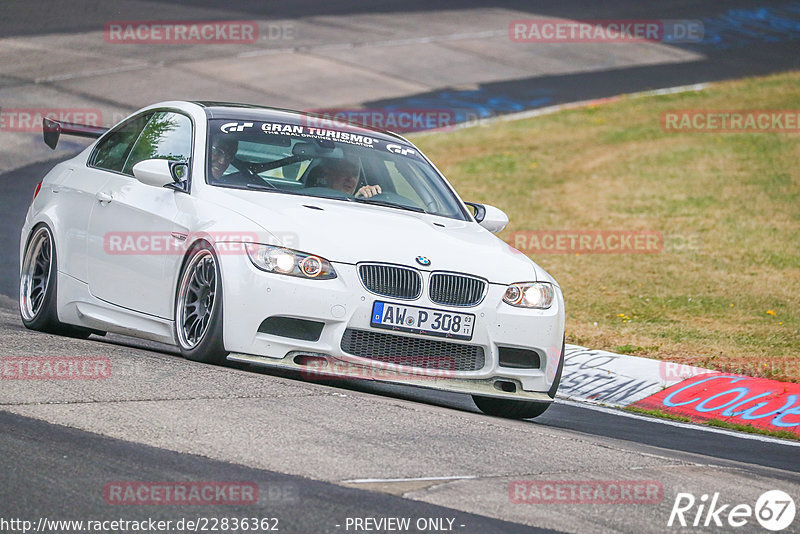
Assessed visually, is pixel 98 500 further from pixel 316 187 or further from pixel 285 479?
pixel 316 187

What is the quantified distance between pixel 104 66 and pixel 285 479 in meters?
19.8

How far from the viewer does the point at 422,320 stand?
708 cm

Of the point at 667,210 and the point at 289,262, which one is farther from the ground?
the point at 289,262

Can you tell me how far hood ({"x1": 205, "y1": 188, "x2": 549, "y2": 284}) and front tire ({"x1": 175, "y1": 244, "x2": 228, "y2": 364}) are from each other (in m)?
0.35

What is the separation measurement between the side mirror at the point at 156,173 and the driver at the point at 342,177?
0.87 m

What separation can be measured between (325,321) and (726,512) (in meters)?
2.50

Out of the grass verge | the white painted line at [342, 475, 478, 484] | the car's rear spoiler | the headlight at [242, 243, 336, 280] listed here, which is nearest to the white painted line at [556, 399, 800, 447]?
the grass verge

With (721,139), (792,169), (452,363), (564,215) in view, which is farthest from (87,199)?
(721,139)

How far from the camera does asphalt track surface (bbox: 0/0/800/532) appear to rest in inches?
189

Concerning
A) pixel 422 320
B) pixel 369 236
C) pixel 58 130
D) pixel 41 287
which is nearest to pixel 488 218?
pixel 369 236

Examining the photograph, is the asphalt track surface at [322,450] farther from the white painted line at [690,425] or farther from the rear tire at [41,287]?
the rear tire at [41,287]

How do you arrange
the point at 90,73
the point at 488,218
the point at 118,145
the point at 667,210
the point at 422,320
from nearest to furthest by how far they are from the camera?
the point at 422,320 → the point at 488,218 → the point at 118,145 → the point at 667,210 → the point at 90,73

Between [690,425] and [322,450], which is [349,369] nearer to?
→ [322,450]

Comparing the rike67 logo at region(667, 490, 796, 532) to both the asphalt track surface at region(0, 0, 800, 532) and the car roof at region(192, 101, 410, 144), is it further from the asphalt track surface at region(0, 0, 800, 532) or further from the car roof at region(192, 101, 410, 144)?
the car roof at region(192, 101, 410, 144)
